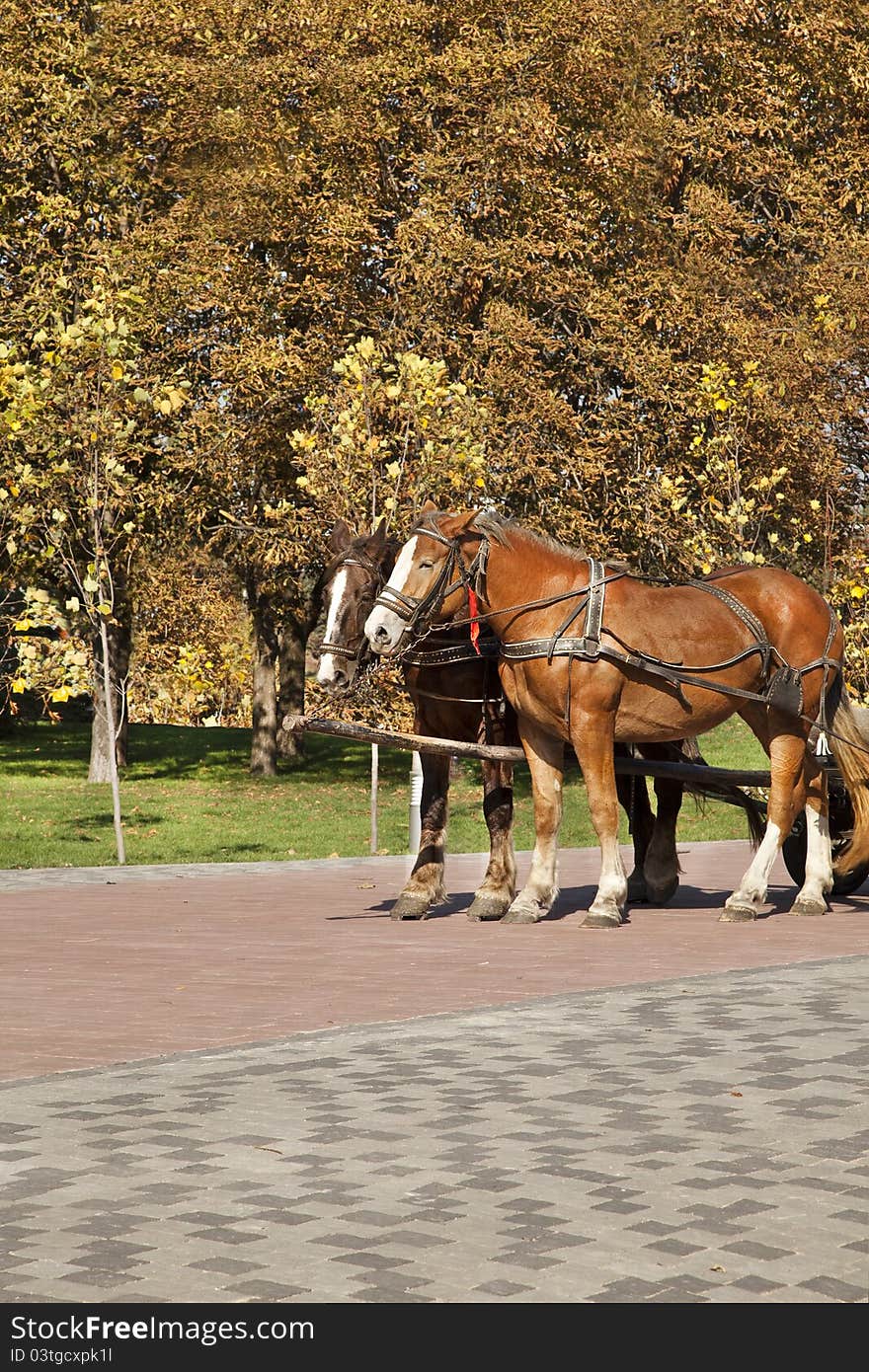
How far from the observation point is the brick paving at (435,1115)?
4.40 metres

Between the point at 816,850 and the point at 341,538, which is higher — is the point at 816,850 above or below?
below

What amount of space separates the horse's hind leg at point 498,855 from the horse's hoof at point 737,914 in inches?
56.3

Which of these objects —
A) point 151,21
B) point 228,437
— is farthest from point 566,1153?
point 151,21

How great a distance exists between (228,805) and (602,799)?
547 inches

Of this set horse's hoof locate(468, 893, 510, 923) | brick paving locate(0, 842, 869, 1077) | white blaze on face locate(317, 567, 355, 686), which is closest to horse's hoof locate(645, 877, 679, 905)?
brick paving locate(0, 842, 869, 1077)

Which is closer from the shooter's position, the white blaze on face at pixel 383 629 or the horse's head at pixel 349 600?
the white blaze on face at pixel 383 629

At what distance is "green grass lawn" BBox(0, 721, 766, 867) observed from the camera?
65.9 ft

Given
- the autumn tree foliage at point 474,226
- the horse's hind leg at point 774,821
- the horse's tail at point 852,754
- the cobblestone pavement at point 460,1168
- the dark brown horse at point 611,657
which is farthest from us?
the autumn tree foliage at point 474,226

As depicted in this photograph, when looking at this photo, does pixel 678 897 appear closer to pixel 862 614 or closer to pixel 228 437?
pixel 862 614

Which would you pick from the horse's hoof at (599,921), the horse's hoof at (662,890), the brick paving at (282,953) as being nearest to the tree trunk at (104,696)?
the brick paving at (282,953)

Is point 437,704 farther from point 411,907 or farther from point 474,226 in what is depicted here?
point 474,226

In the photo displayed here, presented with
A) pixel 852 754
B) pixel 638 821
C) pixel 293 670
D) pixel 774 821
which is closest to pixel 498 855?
pixel 638 821

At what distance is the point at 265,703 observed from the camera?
29594 mm

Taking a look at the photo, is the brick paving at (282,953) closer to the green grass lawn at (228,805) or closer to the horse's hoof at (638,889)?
the horse's hoof at (638,889)
